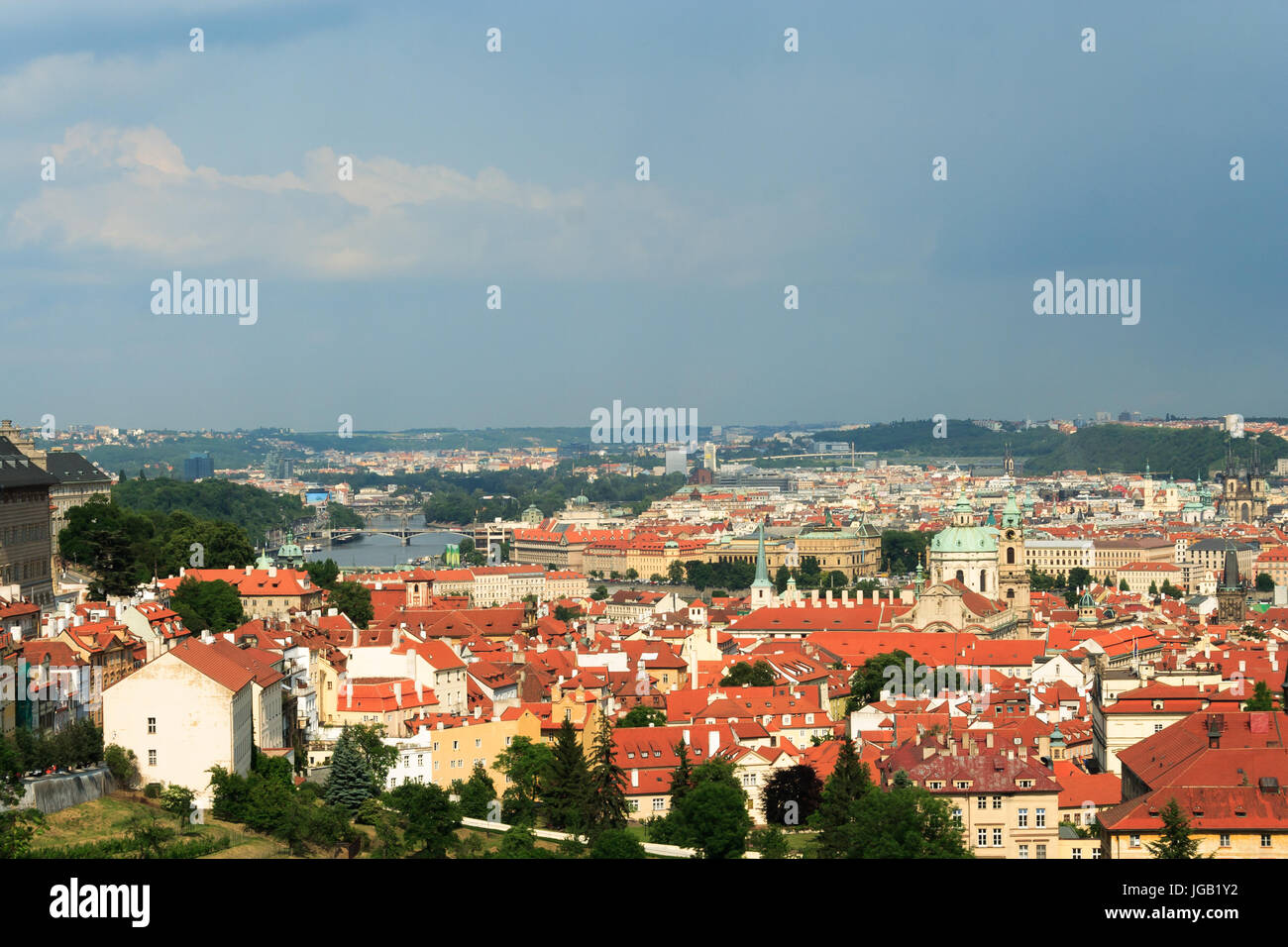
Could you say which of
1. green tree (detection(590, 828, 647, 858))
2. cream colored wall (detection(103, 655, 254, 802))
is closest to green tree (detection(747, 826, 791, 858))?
green tree (detection(590, 828, 647, 858))

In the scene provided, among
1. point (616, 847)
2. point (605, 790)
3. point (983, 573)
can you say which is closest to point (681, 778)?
point (605, 790)

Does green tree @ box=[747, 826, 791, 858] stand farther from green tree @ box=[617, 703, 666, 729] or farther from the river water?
the river water

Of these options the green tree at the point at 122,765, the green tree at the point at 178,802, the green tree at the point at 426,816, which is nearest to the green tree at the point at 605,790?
the green tree at the point at 426,816

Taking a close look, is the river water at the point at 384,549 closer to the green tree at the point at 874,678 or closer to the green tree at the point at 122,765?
the green tree at the point at 874,678
